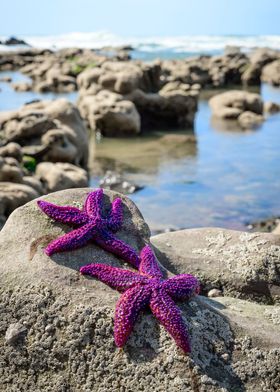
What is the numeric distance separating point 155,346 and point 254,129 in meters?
21.8

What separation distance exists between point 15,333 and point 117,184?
1236 cm

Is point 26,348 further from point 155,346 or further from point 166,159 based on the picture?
point 166,159

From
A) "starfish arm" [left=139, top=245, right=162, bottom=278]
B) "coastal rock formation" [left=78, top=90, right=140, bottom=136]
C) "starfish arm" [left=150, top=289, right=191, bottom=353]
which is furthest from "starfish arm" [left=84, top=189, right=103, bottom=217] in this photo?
"coastal rock formation" [left=78, top=90, right=140, bottom=136]

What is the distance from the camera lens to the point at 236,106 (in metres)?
27.8

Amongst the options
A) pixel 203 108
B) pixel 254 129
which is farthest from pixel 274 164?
pixel 203 108

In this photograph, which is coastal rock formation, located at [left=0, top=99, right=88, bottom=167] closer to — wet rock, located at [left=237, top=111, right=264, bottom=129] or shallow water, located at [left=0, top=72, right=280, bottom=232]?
shallow water, located at [left=0, top=72, right=280, bottom=232]

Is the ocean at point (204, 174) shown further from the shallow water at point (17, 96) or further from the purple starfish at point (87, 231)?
the purple starfish at point (87, 231)

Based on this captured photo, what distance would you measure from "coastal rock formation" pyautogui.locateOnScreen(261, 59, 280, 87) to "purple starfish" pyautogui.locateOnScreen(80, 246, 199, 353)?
39.0 meters

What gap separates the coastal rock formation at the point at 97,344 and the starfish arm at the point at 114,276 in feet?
0.16

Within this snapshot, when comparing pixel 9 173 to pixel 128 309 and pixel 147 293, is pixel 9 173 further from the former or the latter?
pixel 128 309

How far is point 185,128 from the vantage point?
82.9 feet

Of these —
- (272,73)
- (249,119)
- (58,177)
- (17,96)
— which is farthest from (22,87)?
(58,177)

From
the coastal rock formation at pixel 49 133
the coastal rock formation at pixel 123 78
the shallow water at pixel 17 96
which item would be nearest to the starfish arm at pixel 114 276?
the coastal rock formation at pixel 49 133

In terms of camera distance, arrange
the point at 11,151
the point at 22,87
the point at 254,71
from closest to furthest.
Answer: the point at 11,151
the point at 22,87
the point at 254,71
